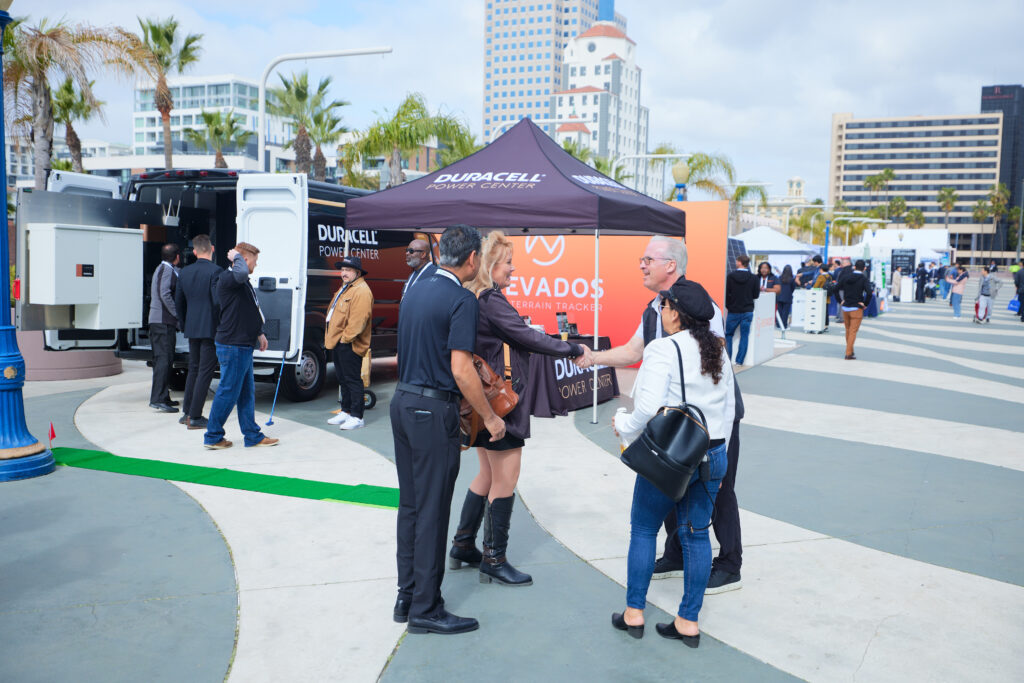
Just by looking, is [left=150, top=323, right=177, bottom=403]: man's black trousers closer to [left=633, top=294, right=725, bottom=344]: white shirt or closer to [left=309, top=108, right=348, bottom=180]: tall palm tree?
[left=633, top=294, right=725, bottom=344]: white shirt

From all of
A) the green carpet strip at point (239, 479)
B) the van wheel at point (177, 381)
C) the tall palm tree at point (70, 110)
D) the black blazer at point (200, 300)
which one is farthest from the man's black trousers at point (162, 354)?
the tall palm tree at point (70, 110)

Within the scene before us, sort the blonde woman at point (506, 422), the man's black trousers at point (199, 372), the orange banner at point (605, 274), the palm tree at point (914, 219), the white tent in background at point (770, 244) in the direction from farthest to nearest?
the palm tree at point (914, 219) → the white tent in background at point (770, 244) → the orange banner at point (605, 274) → the man's black trousers at point (199, 372) → the blonde woman at point (506, 422)

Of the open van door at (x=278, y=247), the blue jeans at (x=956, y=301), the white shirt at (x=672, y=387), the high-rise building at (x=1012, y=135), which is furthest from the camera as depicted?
the high-rise building at (x=1012, y=135)

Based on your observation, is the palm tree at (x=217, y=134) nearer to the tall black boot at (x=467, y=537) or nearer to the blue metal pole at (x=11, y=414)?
the blue metal pole at (x=11, y=414)

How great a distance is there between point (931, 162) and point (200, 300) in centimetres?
18568

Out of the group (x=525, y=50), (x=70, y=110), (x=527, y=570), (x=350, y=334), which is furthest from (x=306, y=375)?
(x=525, y=50)

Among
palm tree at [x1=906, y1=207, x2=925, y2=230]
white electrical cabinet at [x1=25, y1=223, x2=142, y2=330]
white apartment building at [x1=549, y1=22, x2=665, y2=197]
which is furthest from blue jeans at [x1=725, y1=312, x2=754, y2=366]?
palm tree at [x1=906, y1=207, x2=925, y2=230]

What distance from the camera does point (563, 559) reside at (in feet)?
14.9

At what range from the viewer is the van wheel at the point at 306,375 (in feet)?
30.0

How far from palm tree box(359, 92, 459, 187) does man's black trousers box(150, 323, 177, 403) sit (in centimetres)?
2178

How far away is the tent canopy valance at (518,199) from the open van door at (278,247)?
23.1 inches

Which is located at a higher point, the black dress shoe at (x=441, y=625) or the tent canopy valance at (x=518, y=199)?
the tent canopy valance at (x=518, y=199)

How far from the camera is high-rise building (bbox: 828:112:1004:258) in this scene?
158m

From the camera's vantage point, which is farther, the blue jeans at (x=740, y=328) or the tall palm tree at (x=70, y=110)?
the tall palm tree at (x=70, y=110)
